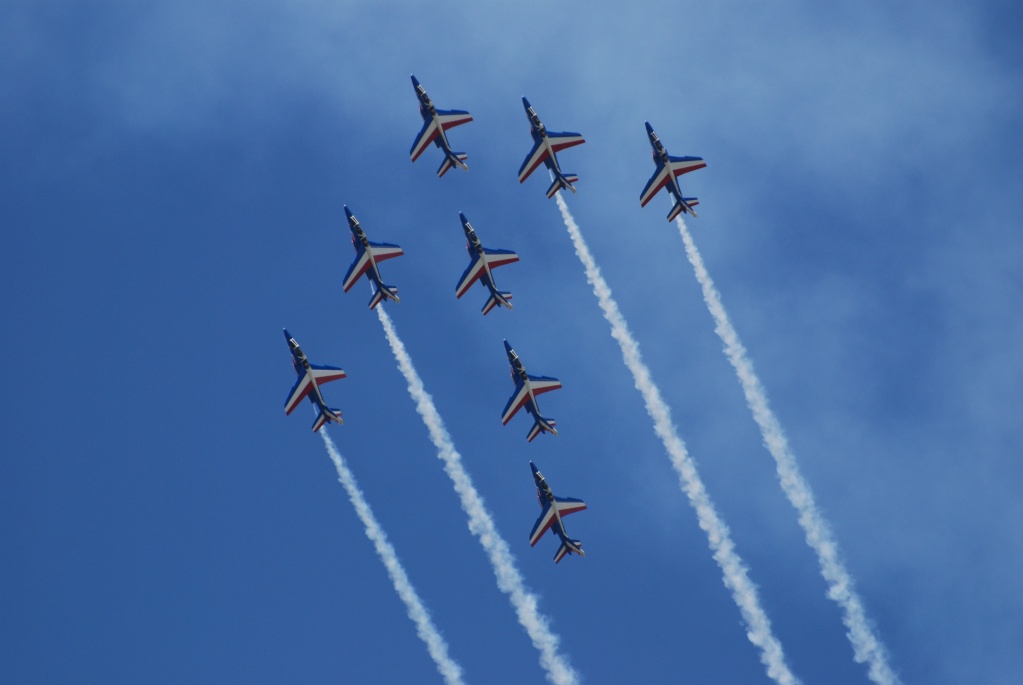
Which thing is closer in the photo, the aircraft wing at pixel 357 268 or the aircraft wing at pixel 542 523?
the aircraft wing at pixel 542 523

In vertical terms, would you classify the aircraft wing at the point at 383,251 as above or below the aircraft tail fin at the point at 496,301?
above

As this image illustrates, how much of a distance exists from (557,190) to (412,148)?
13654 millimetres

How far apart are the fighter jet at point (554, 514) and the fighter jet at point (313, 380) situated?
17602 millimetres

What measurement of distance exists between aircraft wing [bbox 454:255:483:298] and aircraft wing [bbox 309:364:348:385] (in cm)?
1151

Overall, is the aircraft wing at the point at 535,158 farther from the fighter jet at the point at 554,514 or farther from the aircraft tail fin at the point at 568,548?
the aircraft tail fin at the point at 568,548

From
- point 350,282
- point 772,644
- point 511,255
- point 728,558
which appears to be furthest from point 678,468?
point 350,282

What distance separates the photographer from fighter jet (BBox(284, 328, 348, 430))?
113500mm

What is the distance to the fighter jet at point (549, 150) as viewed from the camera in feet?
370

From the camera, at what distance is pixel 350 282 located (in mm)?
115438

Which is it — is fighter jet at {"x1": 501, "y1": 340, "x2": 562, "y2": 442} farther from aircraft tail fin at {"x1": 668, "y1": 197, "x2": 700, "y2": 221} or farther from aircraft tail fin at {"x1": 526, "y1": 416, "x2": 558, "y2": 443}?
aircraft tail fin at {"x1": 668, "y1": 197, "x2": 700, "y2": 221}

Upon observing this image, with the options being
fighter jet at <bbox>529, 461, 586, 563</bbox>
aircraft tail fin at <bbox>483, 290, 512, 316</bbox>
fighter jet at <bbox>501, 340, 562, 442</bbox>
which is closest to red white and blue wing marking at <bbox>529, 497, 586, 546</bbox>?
fighter jet at <bbox>529, 461, 586, 563</bbox>

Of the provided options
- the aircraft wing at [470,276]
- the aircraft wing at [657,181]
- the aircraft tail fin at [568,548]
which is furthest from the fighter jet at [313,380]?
the aircraft wing at [657,181]

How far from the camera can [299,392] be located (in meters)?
114

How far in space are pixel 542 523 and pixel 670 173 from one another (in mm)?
29391
